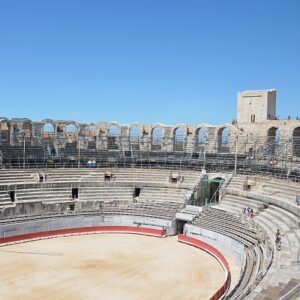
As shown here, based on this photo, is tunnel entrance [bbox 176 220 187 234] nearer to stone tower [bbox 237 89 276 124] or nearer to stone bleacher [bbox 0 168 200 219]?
stone bleacher [bbox 0 168 200 219]

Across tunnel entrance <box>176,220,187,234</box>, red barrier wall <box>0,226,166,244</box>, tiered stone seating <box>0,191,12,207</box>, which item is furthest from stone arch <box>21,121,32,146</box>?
tunnel entrance <box>176,220,187,234</box>

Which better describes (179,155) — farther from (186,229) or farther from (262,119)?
(186,229)

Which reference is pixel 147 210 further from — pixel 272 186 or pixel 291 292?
pixel 291 292

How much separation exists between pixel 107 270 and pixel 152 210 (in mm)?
12237

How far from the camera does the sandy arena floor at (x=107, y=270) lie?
21.1 m

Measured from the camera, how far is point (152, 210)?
36375mm

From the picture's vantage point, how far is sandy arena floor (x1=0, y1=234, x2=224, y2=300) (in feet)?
69.3

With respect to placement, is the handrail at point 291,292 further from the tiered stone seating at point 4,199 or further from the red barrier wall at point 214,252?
the tiered stone seating at point 4,199

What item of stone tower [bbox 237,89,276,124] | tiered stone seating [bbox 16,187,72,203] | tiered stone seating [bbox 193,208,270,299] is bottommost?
tiered stone seating [bbox 193,208,270,299]

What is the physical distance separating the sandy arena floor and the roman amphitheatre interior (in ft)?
0.23

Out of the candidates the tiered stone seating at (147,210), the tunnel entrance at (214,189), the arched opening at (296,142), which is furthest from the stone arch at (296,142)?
the tiered stone seating at (147,210)

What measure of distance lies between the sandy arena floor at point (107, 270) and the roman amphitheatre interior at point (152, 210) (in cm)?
7

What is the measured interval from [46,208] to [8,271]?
11.7 metres

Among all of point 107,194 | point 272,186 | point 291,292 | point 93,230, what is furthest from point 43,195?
point 291,292
